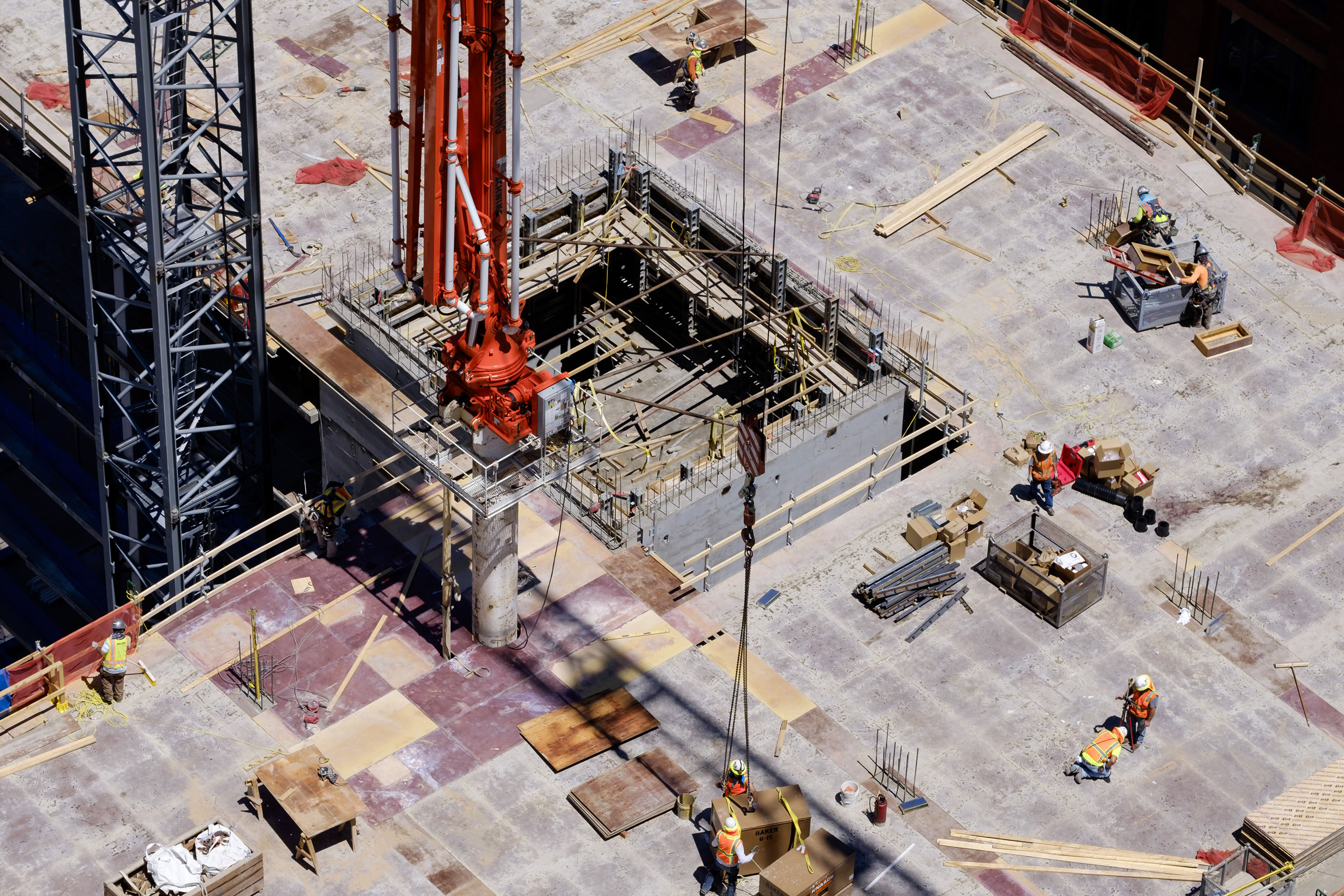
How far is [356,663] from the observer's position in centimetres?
6556

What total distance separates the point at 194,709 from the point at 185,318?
12477 millimetres

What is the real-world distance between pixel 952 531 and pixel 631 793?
13377 mm

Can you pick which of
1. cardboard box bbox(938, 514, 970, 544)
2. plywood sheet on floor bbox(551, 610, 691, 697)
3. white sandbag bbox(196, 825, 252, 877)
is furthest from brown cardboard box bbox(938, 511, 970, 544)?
white sandbag bbox(196, 825, 252, 877)

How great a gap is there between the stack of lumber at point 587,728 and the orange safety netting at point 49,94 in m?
33.6

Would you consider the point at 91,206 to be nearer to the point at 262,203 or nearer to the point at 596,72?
the point at 262,203

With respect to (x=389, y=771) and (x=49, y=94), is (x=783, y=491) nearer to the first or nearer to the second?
(x=389, y=771)

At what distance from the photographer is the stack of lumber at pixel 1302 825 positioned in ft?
200

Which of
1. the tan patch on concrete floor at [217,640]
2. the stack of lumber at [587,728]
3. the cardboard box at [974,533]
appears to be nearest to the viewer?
the stack of lumber at [587,728]

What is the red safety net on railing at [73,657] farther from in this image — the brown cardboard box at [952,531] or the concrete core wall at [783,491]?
the brown cardboard box at [952,531]

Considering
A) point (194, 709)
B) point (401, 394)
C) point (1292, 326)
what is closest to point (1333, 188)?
point (1292, 326)

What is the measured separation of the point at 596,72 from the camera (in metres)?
88.2

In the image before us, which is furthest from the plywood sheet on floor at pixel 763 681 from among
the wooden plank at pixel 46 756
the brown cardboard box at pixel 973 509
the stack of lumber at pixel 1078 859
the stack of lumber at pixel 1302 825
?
the wooden plank at pixel 46 756

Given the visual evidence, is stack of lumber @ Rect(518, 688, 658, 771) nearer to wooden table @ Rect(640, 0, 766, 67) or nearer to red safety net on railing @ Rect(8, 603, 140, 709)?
red safety net on railing @ Rect(8, 603, 140, 709)

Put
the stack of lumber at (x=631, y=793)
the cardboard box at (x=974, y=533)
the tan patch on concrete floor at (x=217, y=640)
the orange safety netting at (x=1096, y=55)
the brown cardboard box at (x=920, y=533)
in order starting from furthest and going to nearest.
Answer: the orange safety netting at (x=1096, y=55), the cardboard box at (x=974, y=533), the brown cardboard box at (x=920, y=533), the tan patch on concrete floor at (x=217, y=640), the stack of lumber at (x=631, y=793)
